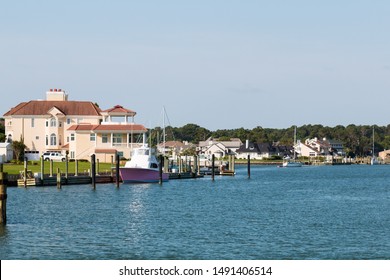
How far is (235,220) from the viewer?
5759 cm

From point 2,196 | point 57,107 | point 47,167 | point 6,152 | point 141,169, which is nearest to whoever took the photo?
point 2,196

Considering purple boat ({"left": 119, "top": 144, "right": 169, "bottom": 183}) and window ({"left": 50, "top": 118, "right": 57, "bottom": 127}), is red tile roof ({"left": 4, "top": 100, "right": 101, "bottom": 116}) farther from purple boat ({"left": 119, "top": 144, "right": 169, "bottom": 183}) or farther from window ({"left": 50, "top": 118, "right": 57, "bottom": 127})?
purple boat ({"left": 119, "top": 144, "right": 169, "bottom": 183})

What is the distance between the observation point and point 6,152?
119875 mm

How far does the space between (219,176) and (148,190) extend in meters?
44.8

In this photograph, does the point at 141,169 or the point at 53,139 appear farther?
the point at 53,139

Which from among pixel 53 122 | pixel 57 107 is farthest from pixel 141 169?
pixel 57 107

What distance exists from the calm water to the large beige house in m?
38.3

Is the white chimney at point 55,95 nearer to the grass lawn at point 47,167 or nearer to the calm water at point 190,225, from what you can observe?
the grass lawn at point 47,167

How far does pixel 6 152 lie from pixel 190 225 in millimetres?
70616

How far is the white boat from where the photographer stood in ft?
315

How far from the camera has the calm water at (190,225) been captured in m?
42.7

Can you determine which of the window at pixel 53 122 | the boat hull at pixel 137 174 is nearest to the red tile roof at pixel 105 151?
the window at pixel 53 122

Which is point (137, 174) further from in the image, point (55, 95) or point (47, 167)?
point (55, 95)

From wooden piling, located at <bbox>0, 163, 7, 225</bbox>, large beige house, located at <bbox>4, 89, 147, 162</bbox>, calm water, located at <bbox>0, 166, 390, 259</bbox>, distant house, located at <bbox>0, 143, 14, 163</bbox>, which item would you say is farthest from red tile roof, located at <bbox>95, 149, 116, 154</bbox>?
wooden piling, located at <bbox>0, 163, 7, 225</bbox>
